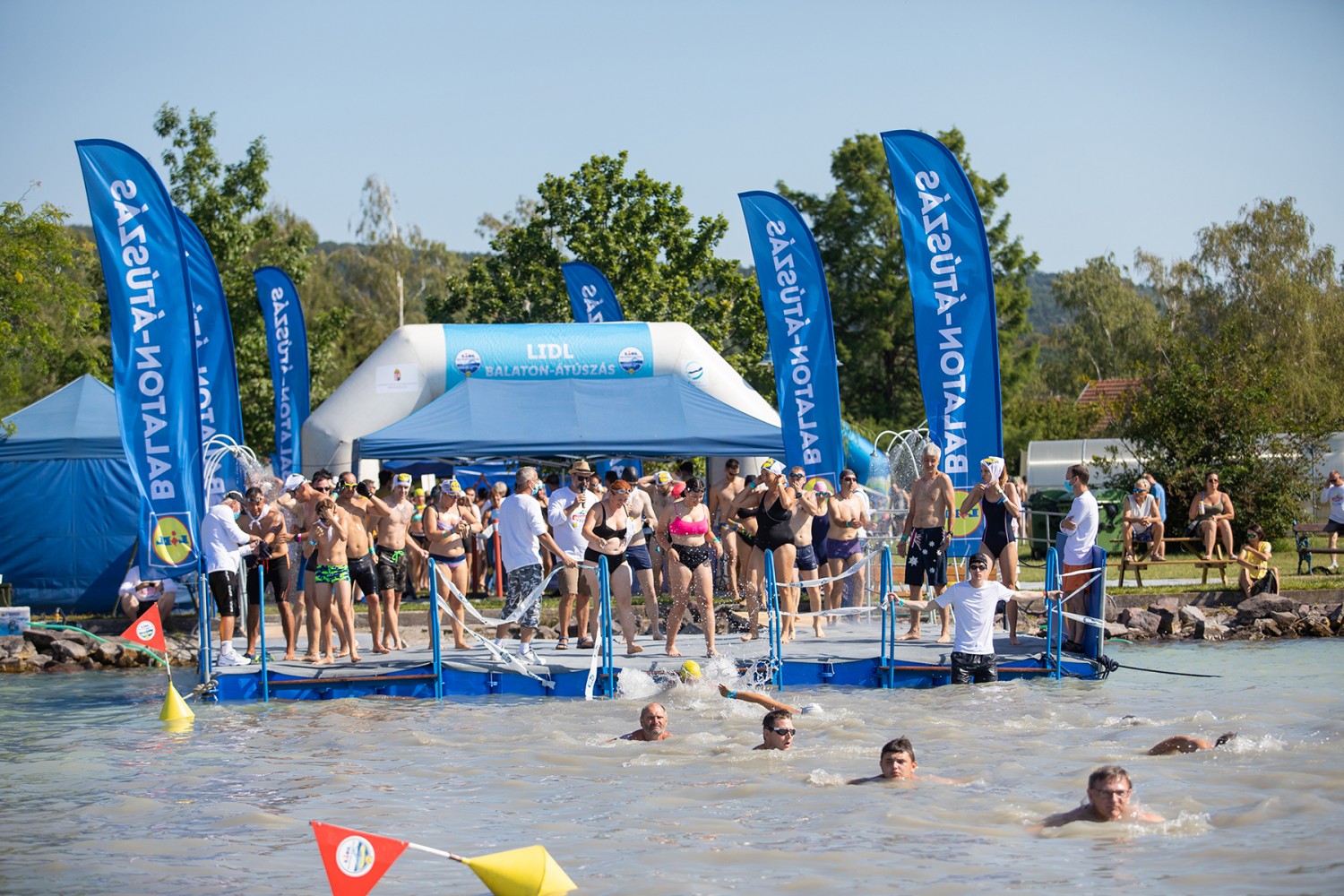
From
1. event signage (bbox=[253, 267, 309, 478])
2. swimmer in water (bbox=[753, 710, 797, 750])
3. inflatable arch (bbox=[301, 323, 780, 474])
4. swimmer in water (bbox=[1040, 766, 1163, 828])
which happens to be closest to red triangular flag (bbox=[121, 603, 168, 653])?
swimmer in water (bbox=[753, 710, 797, 750])

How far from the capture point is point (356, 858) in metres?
5.96

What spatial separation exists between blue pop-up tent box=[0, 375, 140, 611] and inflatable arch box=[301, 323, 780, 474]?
8.75 feet

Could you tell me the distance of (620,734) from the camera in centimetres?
1106

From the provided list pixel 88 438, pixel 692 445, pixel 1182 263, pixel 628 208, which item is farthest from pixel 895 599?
pixel 1182 263

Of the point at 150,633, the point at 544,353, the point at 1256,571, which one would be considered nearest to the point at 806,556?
the point at 150,633

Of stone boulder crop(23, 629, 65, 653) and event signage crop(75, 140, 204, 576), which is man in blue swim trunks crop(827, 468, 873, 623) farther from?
stone boulder crop(23, 629, 65, 653)

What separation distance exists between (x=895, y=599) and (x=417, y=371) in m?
10.6

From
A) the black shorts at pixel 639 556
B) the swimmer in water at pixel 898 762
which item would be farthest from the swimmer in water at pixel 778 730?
the black shorts at pixel 639 556

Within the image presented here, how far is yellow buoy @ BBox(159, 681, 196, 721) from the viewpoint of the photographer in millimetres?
12016

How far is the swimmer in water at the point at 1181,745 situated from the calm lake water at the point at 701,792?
0.07m

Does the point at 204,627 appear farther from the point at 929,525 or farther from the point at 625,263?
the point at 625,263

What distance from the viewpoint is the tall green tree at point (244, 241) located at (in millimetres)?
29438

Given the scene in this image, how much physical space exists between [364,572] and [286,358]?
10.5 meters

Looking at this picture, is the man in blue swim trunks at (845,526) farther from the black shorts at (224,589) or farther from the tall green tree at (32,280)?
the tall green tree at (32,280)
